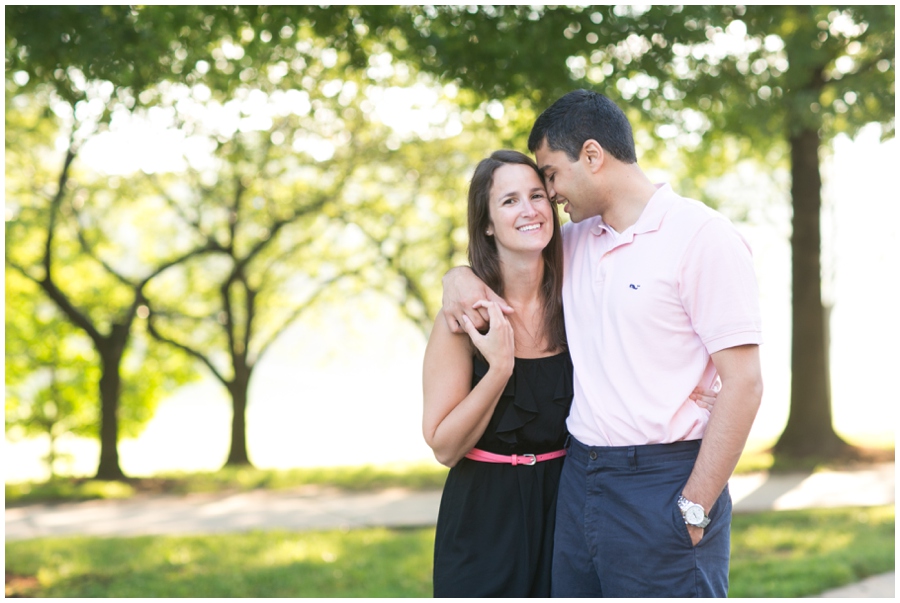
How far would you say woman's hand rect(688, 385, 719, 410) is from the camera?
295 cm

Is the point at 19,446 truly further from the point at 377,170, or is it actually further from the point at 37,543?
the point at 37,543

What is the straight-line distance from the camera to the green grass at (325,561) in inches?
240

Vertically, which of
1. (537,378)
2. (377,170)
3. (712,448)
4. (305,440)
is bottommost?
(305,440)

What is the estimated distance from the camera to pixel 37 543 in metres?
7.90

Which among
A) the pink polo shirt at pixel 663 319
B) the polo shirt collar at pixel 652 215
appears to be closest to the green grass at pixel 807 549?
the pink polo shirt at pixel 663 319

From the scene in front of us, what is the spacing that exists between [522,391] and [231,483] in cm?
1017

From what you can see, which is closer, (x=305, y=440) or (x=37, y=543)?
(x=37, y=543)

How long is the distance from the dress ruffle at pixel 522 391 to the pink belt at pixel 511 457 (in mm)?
66

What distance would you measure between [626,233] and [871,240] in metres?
16.8

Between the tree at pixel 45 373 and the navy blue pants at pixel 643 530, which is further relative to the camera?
the tree at pixel 45 373

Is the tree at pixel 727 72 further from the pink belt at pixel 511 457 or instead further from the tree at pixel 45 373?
the tree at pixel 45 373

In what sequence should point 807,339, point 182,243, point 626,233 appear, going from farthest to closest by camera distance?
point 182,243 < point 807,339 < point 626,233

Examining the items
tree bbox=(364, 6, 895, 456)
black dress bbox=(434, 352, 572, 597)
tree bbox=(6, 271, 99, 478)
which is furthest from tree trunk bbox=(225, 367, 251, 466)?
black dress bbox=(434, 352, 572, 597)

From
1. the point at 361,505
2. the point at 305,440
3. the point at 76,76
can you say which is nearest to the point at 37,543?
the point at 361,505
